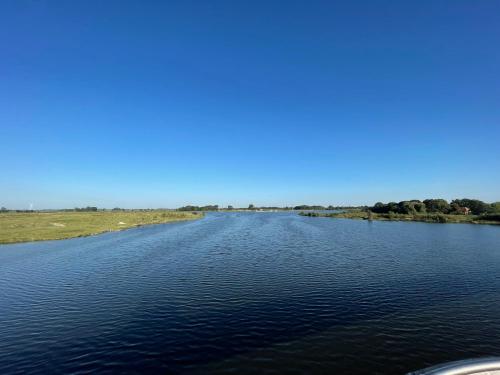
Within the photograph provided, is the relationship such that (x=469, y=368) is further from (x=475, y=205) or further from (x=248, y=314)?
(x=475, y=205)

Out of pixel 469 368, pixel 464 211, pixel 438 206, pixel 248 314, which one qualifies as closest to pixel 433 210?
Result: pixel 438 206

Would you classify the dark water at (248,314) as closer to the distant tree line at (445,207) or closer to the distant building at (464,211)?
the distant tree line at (445,207)

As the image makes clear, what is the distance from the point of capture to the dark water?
16922 mm

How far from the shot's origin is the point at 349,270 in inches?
1455

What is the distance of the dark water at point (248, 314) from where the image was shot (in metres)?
16.9

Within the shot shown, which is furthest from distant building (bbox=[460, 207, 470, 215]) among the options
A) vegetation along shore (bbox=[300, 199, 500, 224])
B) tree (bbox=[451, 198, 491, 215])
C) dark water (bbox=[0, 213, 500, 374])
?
dark water (bbox=[0, 213, 500, 374])

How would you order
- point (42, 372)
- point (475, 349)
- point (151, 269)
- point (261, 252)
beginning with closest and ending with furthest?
1. point (42, 372)
2. point (475, 349)
3. point (151, 269)
4. point (261, 252)

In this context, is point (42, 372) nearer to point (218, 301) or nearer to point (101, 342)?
point (101, 342)

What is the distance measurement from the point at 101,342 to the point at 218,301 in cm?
991

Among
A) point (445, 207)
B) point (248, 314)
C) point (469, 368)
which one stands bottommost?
point (248, 314)

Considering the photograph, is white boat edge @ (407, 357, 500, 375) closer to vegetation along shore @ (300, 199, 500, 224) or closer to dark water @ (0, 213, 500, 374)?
dark water @ (0, 213, 500, 374)

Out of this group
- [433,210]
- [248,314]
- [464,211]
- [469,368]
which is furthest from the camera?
[433,210]

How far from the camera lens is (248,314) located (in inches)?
922

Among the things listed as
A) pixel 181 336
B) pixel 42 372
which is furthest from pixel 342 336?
pixel 42 372
